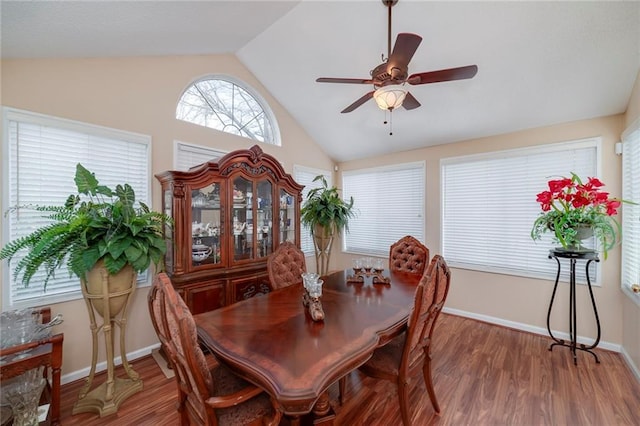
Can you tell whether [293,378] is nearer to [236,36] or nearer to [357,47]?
[357,47]

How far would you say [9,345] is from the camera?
160 centimetres

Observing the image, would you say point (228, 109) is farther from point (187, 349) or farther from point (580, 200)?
point (580, 200)

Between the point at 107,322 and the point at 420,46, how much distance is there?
3732 millimetres

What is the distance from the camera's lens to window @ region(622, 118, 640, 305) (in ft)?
7.68

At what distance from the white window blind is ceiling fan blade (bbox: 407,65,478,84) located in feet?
7.04

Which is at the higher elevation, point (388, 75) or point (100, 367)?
point (388, 75)

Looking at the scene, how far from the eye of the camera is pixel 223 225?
2.75 meters

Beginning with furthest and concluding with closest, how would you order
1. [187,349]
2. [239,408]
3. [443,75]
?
[443,75] → [239,408] → [187,349]

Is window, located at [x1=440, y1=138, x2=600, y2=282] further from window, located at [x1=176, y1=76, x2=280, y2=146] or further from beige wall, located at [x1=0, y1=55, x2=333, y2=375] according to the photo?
beige wall, located at [x1=0, y1=55, x2=333, y2=375]

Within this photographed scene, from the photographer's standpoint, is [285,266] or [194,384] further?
[285,266]

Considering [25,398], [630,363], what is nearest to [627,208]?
[630,363]

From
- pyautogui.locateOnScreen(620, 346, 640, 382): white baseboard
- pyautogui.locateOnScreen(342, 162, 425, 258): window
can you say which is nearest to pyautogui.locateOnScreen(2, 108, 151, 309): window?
pyautogui.locateOnScreen(342, 162, 425, 258): window

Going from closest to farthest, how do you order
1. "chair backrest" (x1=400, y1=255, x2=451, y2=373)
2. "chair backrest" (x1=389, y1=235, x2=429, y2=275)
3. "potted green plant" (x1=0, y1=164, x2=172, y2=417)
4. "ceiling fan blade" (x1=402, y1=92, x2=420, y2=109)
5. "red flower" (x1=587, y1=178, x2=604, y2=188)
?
"chair backrest" (x1=400, y1=255, x2=451, y2=373)
"potted green plant" (x1=0, y1=164, x2=172, y2=417)
"ceiling fan blade" (x1=402, y1=92, x2=420, y2=109)
"red flower" (x1=587, y1=178, x2=604, y2=188)
"chair backrest" (x1=389, y1=235, x2=429, y2=275)

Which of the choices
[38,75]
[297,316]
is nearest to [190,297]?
[297,316]
